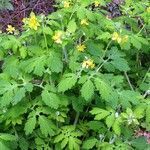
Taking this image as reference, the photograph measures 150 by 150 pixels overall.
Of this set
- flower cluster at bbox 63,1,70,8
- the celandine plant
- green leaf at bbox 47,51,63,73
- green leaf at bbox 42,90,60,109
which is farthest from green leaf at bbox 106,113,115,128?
flower cluster at bbox 63,1,70,8

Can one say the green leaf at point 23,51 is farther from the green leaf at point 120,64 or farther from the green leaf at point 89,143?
the green leaf at point 89,143

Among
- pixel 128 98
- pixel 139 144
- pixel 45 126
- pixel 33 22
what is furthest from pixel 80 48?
pixel 139 144

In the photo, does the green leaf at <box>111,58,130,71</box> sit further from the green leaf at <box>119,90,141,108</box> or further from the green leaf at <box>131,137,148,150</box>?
the green leaf at <box>131,137,148,150</box>

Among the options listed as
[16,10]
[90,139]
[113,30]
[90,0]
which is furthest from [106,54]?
[16,10]

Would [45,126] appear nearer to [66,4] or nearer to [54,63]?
[54,63]

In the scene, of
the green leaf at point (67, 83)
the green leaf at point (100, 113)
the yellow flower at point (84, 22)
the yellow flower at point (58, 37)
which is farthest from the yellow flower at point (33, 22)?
the green leaf at point (100, 113)
